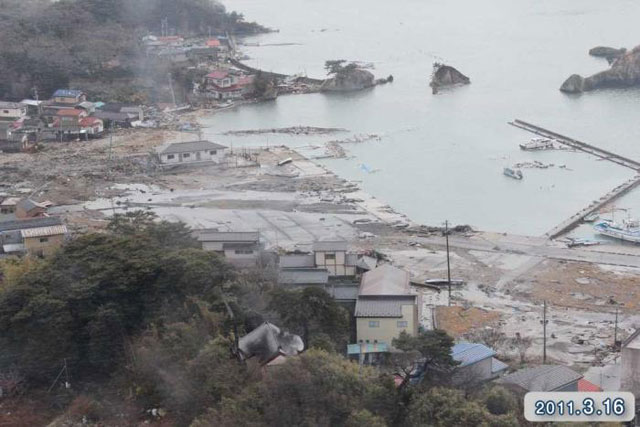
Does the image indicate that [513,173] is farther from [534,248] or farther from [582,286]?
[582,286]

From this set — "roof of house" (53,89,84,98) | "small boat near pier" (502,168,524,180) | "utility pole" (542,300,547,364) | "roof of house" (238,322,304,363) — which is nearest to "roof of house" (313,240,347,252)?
"utility pole" (542,300,547,364)

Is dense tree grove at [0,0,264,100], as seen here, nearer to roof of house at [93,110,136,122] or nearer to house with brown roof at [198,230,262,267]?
roof of house at [93,110,136,122]

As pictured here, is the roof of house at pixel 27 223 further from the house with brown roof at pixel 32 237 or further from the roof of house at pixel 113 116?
the roof of house at pixel 113 116

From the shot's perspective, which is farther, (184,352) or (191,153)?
(191,153)

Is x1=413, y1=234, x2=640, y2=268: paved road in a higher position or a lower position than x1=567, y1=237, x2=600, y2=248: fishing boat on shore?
higher

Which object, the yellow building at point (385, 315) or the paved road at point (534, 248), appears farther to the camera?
the paved road at point (534, 248)

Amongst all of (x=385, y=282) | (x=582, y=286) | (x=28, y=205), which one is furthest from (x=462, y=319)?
(x=28, y=205)

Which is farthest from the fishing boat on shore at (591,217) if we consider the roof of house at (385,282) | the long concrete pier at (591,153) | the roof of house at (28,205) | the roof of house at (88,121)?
the roof of house at (88,121)
